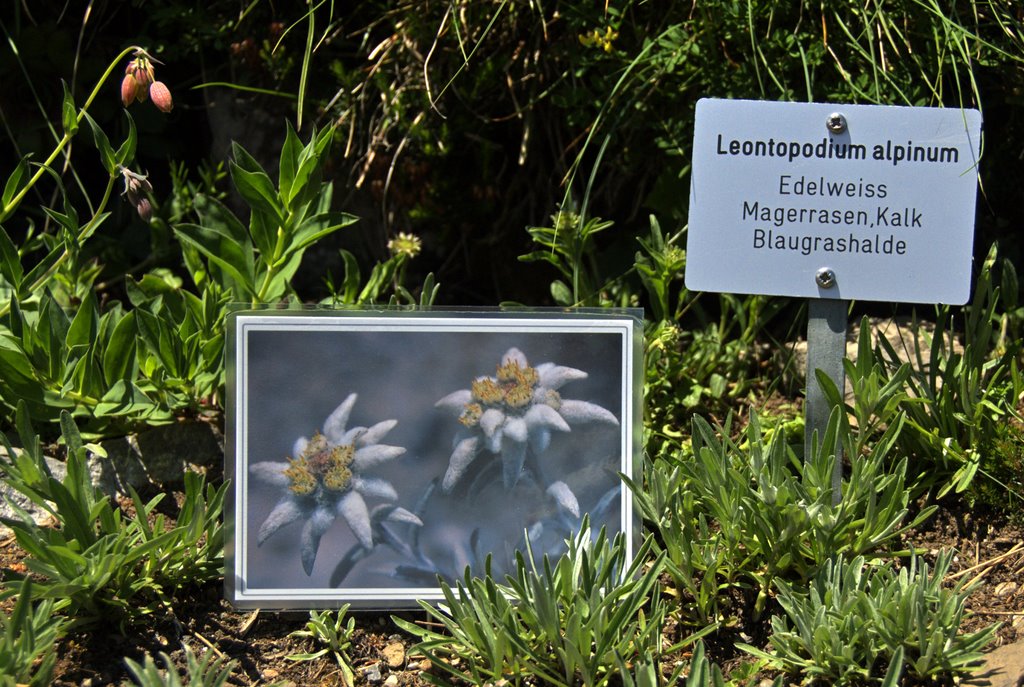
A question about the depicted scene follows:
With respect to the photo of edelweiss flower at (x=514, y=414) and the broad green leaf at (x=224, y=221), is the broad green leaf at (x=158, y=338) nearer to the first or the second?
the broad green leaf at (x=224, y=221)

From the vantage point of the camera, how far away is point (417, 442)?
69.9 inches

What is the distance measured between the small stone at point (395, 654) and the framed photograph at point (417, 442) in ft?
0.22

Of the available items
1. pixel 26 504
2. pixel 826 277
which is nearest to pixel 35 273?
pixel 26 504

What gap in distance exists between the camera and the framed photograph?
1.73 meters

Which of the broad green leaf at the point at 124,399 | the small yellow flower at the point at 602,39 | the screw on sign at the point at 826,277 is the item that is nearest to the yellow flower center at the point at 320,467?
the broad green leaf at the point at 124,399

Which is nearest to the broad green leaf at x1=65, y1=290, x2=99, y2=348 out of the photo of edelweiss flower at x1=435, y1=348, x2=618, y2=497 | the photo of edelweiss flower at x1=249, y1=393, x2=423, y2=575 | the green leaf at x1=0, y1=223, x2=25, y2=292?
the green leaf at x1=0, y1=223, x2=25, y2=292

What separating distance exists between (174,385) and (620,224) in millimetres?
1249

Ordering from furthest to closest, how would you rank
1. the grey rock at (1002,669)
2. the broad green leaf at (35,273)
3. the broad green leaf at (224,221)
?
1. the broad green leaf at (224,221)
2. the broad green leaf at (35,273)
3. the grey rock at (1002,669)

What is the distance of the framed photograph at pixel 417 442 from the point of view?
1733 millimetres

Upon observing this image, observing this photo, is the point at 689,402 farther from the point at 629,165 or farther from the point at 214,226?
the point at 214,226

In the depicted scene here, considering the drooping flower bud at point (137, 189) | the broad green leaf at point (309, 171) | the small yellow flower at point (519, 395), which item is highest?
the broad green leaf at point (309, 171)

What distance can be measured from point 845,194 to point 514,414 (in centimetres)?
68

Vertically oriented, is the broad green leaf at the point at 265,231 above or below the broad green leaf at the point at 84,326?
above

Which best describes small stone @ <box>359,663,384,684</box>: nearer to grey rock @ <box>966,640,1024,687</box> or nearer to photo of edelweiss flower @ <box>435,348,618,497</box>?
photo of edelweiss flower @ <box>435,348,618,497</box>
